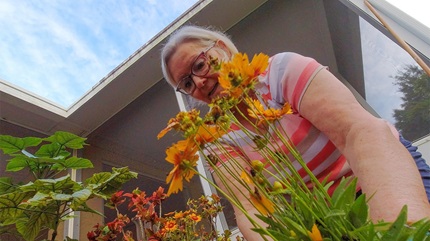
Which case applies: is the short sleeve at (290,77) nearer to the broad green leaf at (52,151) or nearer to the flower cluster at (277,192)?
the flower cluster at (277,192)

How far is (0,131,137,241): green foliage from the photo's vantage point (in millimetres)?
1003

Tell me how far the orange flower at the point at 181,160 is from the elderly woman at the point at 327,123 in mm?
213

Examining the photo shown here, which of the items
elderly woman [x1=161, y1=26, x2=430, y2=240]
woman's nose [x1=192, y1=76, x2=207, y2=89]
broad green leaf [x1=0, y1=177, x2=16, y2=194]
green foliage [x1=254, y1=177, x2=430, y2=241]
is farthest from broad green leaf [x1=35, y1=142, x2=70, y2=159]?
green foliage [x1=254, y1=177, x2=430, y2=241]

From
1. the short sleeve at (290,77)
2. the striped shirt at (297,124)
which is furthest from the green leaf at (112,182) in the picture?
the short sleeve at (290,77)

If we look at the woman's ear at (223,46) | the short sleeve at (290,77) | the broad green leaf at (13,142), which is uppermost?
the broad green leaf at (13,142)

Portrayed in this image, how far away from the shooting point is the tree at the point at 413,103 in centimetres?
195

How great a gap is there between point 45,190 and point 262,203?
36.6 inches

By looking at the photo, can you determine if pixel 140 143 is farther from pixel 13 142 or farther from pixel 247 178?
pixel 247 178

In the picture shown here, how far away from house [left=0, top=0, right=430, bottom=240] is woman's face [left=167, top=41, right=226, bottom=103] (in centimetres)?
118

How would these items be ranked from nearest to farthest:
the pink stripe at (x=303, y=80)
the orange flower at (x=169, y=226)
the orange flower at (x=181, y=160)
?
the orange flower at (x=181, y=160), the pink stripe at (x=303, y=80), the orange flower at (x=169, y=226)

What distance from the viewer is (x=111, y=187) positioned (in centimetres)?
117

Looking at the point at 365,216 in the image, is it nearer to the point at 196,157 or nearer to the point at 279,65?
the point at 196,157

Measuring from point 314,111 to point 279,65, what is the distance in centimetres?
18

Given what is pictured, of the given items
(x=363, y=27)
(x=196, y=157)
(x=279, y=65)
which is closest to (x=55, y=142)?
(x=279, y=65)
